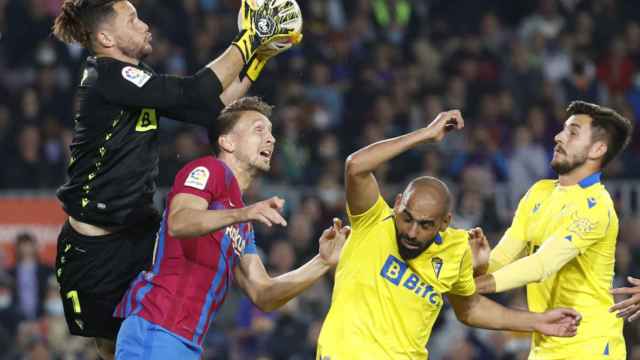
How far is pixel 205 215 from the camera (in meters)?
5.79

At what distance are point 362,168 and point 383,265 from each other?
546mm

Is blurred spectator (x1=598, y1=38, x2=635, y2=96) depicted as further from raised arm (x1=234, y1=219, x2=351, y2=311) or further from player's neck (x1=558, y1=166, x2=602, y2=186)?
raised arm (x1=234, y1=219, x2=351, y2=311)

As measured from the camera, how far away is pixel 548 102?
14.0 metres

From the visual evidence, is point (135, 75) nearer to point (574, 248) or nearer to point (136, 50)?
point (136, 50)

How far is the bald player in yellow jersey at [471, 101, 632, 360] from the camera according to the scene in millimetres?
6742

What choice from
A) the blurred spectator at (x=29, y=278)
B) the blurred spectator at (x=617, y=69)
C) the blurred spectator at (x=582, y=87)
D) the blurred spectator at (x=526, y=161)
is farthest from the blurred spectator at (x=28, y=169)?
the blurred spectator at (x=617, y=69)

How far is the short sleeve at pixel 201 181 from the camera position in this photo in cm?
601

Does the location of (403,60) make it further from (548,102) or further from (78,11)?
(78,11)

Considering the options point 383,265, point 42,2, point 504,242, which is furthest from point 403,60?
point 383,265

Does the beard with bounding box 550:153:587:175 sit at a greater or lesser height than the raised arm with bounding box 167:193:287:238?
greater

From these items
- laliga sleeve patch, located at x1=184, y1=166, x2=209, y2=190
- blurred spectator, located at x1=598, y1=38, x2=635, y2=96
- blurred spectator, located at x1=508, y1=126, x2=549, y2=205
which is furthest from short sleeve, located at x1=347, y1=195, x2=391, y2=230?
blurred spectator, located at x1=598, y1=38, x2=635, y2=96

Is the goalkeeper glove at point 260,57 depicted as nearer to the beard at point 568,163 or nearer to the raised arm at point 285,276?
the raised arm at point 285,276

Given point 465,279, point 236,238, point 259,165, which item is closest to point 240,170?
point 259,165

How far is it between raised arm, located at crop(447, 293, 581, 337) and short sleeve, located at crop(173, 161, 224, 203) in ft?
4.81
